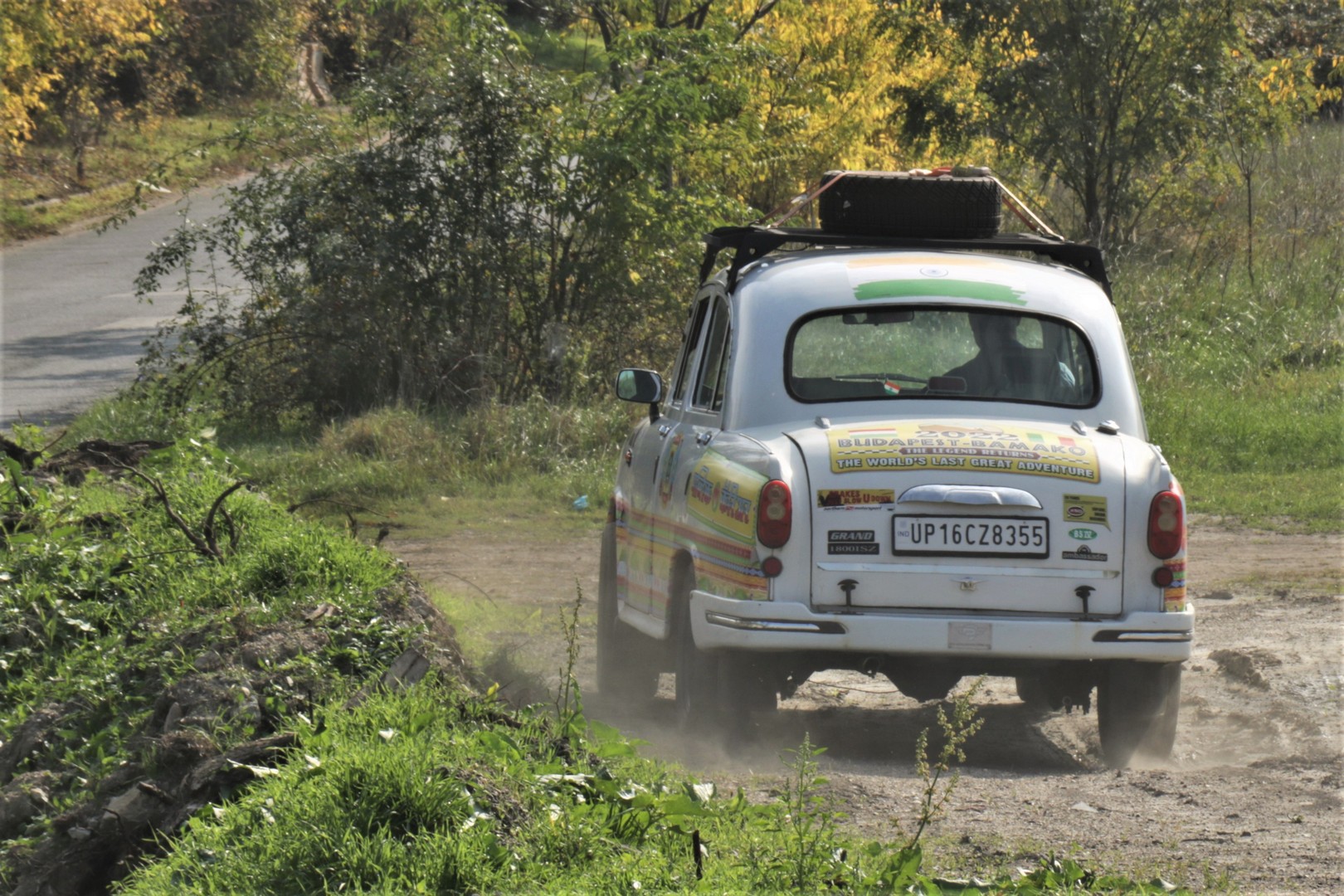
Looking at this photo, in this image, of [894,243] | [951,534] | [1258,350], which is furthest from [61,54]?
[951,534]

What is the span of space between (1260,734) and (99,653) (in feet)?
15.7

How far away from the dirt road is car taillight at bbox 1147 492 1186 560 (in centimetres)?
79

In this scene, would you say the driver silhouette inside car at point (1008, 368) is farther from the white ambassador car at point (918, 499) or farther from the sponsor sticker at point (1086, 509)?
the sponsor sticker at point (1086, 509)

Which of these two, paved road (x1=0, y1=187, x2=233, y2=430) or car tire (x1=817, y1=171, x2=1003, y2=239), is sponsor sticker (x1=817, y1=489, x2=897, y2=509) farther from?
paved road (x1=0, y1=187, x2=233, y2=430)

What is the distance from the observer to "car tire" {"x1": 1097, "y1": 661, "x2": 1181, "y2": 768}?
19.6 feet

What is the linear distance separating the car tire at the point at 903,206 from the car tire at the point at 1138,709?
2.51 m

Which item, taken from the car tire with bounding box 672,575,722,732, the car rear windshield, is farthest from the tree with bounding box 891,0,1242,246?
the car tire with bounding box 672,575,722,732

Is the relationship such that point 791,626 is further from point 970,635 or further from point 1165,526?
point 1165,526

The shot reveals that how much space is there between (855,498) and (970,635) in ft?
2.05

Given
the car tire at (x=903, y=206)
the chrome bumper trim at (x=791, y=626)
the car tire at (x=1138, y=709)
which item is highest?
the car tire at (x=903, y=206)

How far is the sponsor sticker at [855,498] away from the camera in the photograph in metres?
5.66

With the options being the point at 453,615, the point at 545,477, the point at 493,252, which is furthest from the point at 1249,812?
the point at 493,252

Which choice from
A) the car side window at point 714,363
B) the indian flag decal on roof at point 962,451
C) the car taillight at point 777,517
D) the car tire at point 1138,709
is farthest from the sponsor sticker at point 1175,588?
the car side window at point 714,363

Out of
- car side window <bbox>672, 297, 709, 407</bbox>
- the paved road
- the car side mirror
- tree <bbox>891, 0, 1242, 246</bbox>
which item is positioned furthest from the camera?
tree <bbox>891, 0, 1242, 246</bbox>
